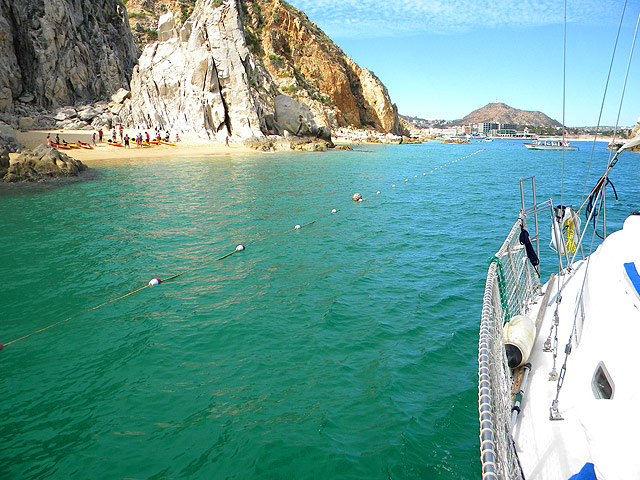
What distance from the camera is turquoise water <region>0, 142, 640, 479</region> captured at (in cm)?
458

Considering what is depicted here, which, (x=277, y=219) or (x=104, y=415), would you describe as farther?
(x=277, y=219)

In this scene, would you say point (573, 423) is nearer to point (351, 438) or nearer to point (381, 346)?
point (351, 438)

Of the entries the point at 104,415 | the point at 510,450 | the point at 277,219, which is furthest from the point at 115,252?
the point at 510,450

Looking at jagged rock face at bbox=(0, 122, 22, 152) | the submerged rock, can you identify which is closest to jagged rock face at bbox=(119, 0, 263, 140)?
jagged rock face at bbox=(0, 122, 22, 152)

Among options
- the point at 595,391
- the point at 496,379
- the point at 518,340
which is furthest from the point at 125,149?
the point at 595,391

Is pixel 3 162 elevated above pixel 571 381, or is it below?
above

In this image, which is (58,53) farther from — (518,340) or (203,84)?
(518,340)

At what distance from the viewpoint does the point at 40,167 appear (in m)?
24.4

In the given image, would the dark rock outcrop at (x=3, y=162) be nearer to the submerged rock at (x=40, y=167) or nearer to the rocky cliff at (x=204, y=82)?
the submerged rock at (x=40, y=167)

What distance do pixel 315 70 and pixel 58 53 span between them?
204 feet

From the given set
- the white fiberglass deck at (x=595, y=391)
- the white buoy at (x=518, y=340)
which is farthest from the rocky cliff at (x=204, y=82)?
the white fiberglass deck at (x=595, y=391)

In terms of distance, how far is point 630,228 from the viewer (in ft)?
16.6

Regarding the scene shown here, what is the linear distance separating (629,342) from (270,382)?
428 cm

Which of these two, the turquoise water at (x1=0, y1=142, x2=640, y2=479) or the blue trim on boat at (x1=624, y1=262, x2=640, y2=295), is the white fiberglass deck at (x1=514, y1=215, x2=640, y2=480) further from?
the turquoise water at (x1=0, y1=142, x2=640, y2=479)
